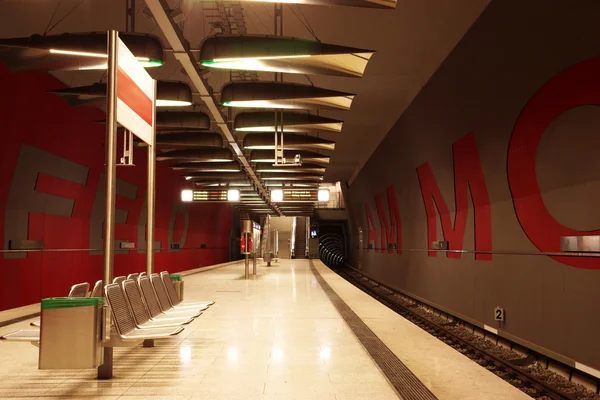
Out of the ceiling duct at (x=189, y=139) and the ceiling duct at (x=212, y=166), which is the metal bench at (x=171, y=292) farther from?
the ceiling duct at (x=212, y=166)

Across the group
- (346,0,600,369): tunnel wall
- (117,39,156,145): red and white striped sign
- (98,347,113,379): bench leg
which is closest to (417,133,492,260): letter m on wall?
(346,0,600,369): tunnel wall

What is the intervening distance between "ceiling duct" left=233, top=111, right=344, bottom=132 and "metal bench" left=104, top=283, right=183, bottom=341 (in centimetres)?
839

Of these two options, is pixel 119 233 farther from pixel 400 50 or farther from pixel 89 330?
pixel 89 330

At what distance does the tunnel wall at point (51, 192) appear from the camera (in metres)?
8.93

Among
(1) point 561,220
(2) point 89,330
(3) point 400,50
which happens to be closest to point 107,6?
(3) point 400,50

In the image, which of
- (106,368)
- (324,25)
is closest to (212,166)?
(324,25)

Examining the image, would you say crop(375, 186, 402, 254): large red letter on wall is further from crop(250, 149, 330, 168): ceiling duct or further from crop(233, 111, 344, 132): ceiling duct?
crop(233, 111, 344, 132): ceiling duct

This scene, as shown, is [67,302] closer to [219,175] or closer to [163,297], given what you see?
[163,297]

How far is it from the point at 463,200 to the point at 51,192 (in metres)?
8.13

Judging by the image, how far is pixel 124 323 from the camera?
169 inches

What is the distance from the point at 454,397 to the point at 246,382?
1587 mm

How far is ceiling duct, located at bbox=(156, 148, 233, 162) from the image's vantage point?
15.9 meters

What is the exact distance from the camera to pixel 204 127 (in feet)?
40.1

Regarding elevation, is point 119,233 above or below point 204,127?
below
